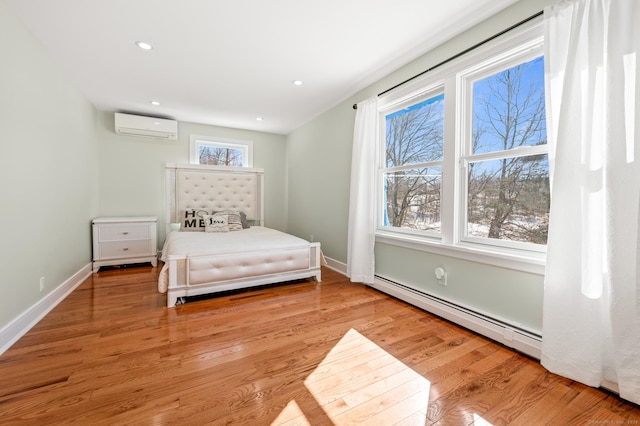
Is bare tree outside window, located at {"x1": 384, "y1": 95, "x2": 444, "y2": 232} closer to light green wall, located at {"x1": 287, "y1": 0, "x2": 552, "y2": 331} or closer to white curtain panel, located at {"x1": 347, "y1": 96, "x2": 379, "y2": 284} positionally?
white curtain panel, located at {"x1": 347, "y1": 96, "x2": 379, "y2": 284}

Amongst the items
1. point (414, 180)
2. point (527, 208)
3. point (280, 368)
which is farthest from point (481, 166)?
point (280, 368)

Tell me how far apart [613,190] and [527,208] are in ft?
1.80

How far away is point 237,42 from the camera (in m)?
2.34

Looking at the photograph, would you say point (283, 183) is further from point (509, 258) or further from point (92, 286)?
point (509, 258)

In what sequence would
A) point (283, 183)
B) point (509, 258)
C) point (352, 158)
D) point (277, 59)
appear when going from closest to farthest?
point (509, 258) → point (277, 59) → point (352, 158) → point (283, 183)

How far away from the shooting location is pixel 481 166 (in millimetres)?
2162

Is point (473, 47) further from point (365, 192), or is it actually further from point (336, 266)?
point (336, 266)

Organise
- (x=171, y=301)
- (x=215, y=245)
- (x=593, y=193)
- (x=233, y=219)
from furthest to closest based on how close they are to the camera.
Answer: (x=233, y=219) < (x=215, y=245) < (x=171, y=301) < (x=593, y=193)

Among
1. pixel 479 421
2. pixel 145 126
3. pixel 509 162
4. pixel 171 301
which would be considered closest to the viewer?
pixel 479 421

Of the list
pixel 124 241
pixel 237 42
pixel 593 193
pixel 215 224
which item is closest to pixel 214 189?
pixel 215 224

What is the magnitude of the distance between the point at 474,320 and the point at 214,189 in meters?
4.12

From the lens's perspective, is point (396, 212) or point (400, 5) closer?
point (400, 5)

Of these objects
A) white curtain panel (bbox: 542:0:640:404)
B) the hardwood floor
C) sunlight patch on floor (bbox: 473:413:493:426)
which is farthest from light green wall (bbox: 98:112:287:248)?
sunlight patch on floor (bbox: 473:413:493:426)

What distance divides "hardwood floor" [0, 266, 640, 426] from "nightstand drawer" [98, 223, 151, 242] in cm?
156
